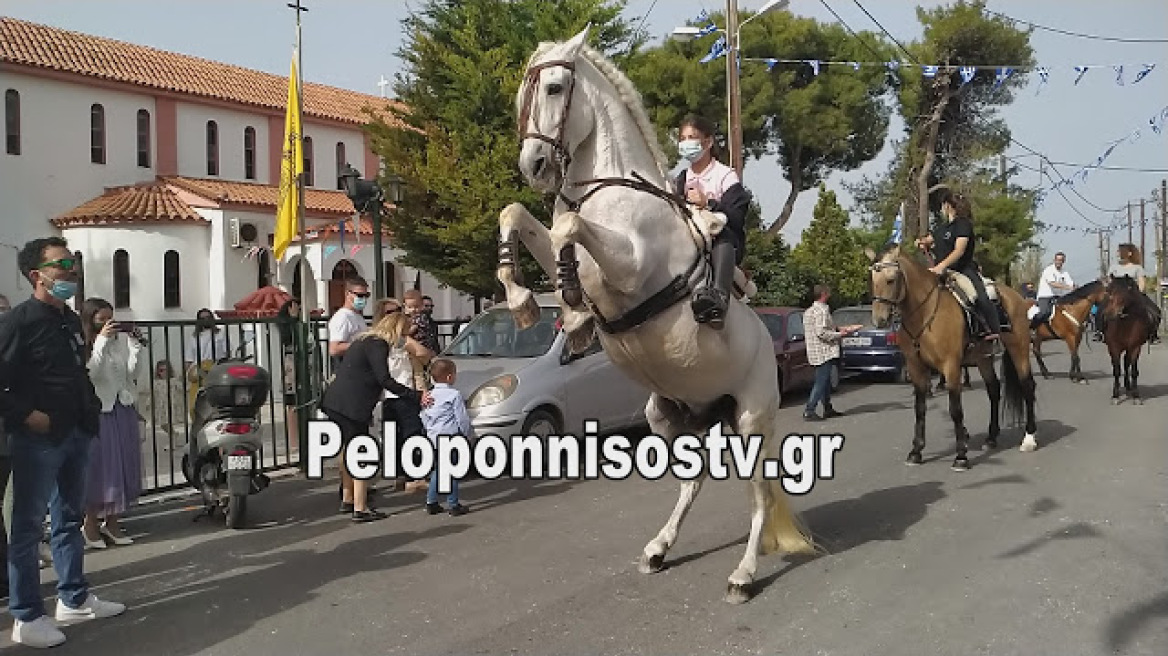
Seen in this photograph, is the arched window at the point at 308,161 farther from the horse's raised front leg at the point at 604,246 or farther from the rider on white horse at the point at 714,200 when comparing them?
the horse's raised front leg at the point at 604,246

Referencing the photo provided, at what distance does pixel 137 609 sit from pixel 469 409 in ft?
13.9

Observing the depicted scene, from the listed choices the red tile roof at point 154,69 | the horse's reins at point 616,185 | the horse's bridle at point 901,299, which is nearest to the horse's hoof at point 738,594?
the horse's reins at point 616,185

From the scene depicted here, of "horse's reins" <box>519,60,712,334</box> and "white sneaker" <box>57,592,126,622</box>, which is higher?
"horse's reins" <box>519,60,712,334</box>

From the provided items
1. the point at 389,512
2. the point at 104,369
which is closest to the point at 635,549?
the point at 389,512

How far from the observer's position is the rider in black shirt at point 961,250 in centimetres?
995

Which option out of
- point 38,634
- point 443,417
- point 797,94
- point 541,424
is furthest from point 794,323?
point 797,94

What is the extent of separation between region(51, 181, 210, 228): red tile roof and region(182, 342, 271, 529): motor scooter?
20.8m

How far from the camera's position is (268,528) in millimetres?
7594

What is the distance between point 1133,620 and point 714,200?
129 inches

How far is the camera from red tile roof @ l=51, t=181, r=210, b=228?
25703 mm

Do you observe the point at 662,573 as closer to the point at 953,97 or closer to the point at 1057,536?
the point at 1057,536

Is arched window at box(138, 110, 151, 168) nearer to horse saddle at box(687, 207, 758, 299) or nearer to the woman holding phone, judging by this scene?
the woman holding phone

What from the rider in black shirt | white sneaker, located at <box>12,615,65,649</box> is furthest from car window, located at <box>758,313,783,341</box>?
white sneaker, located at <box>12,615,65,649</box>

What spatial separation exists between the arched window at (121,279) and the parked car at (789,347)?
19.7 meters
